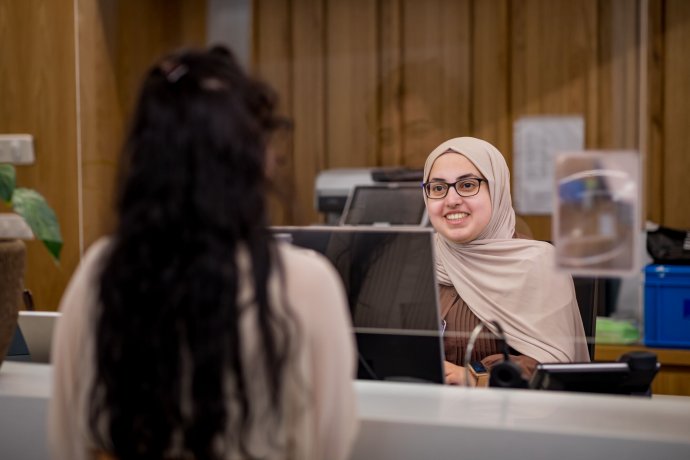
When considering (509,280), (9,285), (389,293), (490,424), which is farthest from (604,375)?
(9,285)

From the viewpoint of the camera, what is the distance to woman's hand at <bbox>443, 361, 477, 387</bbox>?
1.71 m

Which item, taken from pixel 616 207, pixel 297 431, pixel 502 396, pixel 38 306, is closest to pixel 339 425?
pixel 297 431

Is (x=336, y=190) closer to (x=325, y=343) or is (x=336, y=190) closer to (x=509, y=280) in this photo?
(x=509, y=280)

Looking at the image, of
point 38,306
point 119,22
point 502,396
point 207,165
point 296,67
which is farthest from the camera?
point 296,67

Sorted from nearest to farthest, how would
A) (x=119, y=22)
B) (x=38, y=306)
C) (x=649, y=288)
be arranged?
(x=649, y=288) < (x=38, y=306) < (x=119, y=22)

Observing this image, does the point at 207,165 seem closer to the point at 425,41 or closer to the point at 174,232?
the point at 174,232

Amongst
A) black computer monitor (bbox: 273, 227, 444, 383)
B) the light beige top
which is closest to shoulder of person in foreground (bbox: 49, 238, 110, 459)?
the light beige top

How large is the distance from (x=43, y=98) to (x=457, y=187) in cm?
201

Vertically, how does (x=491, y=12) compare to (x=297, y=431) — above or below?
above

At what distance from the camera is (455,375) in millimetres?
1750

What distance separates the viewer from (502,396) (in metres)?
1.30

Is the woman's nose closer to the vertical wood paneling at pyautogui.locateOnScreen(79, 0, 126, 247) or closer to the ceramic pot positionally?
the ceramic pot

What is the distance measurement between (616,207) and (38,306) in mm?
2645

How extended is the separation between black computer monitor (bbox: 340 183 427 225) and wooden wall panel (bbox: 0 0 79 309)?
4.37 feet
